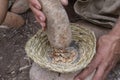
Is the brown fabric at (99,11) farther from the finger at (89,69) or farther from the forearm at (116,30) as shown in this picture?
the finger at (89,69)

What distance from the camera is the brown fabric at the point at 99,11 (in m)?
2.42

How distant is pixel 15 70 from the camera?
101 inches

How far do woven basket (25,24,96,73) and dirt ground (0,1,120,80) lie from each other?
1.03 ft

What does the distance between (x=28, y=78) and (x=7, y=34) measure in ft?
2.07

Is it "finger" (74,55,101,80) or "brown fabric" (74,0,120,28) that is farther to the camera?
"brown fabric" (74,0,120,28)

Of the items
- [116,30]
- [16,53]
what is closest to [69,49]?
[116,30]

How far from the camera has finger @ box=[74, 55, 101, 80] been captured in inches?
83.7

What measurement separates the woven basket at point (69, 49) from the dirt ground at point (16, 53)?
1.03 ft

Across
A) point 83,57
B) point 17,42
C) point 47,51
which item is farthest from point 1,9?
point 83,57

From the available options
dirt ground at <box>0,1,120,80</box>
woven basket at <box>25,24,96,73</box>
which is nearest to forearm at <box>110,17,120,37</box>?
woven basket at <box>25,24,96,73</box>

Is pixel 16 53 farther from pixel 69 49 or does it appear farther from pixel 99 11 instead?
pixel 99 11

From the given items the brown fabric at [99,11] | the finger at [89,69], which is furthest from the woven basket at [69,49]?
the brown fabric at [99,11]

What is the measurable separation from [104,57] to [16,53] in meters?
0.83

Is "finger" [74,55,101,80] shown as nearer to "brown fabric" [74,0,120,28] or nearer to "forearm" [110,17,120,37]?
"forearm" [110,17,120,37]
